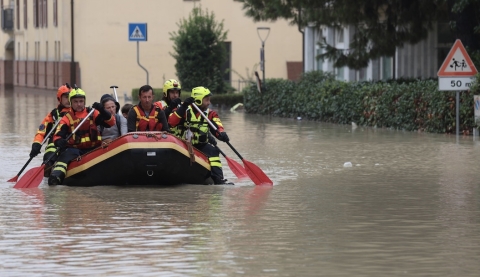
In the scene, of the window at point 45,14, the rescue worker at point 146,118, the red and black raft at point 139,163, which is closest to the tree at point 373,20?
the rescue worker at point 146,118

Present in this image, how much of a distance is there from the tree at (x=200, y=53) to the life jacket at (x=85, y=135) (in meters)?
32.4

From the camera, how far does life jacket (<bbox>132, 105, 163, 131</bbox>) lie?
1700 centimetres

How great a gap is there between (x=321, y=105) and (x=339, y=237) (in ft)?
73.5

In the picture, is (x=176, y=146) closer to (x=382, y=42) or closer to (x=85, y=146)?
(x=85, y=146)

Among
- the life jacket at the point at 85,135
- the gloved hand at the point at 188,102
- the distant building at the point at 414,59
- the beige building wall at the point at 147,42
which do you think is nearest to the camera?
the gloved hand at the point at 188,102

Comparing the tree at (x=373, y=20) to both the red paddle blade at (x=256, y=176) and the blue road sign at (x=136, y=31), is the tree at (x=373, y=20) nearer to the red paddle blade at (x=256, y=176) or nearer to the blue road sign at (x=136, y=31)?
the blue road sign at (x=136, y=31)

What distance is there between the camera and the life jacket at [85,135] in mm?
16828

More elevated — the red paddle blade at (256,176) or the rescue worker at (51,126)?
the rescue worker at (51,126)

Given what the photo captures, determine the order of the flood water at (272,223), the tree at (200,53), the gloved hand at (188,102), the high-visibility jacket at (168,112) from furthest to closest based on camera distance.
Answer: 1. the tree at (200,53)
2. the high-visibility jacket at (168,112)
3. the gloved hand at (188,102)
4. the flood water at (272,223)

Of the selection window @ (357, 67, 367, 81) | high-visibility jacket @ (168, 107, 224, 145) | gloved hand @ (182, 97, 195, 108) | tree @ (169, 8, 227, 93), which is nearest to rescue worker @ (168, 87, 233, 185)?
high-visibility jacket @ (168, 107, 224, 145)

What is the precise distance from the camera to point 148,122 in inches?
671

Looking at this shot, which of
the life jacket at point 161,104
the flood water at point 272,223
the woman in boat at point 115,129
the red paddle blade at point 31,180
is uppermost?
the life jacket at point 161,104

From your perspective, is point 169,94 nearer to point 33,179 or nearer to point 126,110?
point 126,110

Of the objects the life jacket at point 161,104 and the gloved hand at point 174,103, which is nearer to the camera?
the gloved hand at point 174,103
